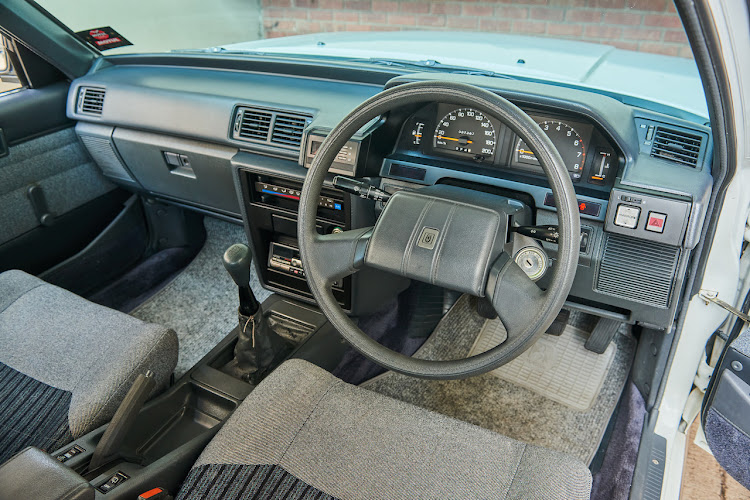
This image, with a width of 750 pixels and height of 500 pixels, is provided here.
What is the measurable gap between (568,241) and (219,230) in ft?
6.82

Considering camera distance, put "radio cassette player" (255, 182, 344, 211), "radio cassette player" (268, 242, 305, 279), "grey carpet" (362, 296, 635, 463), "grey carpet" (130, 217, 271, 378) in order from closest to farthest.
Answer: "radio cassette player" (255, 182, 344, 211) → "grey carpet" (362, 296, 635, 463) → "radio cassette player" (268, 242, 305, 279) → "grey carpet" (130, 217, 271, 378)

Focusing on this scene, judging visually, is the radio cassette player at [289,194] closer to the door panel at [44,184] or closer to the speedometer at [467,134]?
the speedometer at [467,134]

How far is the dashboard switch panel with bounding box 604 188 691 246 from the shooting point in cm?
116

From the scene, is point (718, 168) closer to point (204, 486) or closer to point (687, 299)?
point (687, 299)

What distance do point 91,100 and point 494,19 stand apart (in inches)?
64.7

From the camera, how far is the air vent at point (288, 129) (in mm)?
1594

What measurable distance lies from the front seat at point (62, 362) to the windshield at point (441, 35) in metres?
1.06

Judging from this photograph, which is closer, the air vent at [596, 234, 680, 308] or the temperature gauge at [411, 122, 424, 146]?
the air vent at [596, 234, 680, 308]

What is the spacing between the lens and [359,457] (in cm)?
107

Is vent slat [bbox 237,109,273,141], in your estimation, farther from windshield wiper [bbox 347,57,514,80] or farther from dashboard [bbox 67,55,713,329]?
windshield wiper [bbox 347,57,514,80]

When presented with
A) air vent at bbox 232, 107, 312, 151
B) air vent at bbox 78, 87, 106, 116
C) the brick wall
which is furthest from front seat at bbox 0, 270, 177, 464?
the brick wall

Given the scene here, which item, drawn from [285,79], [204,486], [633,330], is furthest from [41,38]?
[633,330]

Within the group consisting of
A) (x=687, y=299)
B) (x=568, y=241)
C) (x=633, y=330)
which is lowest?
(x=633, y=330)

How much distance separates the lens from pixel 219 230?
267 cm
